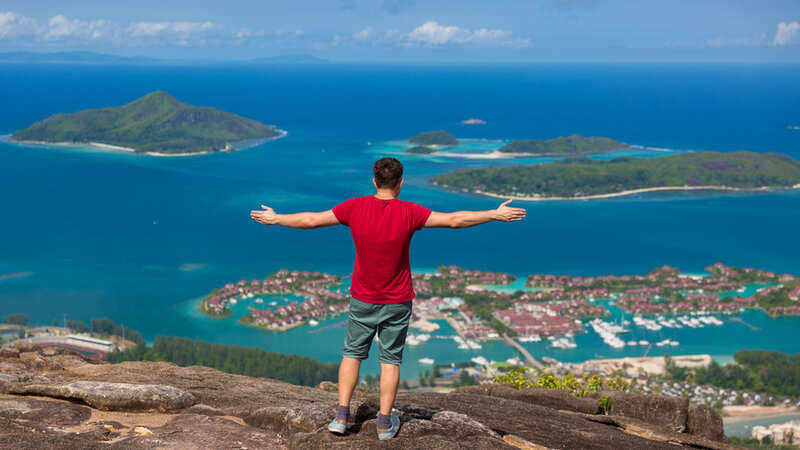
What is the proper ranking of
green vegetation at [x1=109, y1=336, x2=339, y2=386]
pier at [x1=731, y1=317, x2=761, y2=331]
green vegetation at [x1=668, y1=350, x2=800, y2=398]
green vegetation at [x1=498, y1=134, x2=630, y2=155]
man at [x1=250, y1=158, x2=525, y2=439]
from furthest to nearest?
green vegetation at [x1=498, y1=134, x2=630, y2=155] → pier at [x1=731, y1=317, x2=761, y2=331] → green vegetation at [x1=668, y1=350, x2=800, y2=398] → green vegetation at [x1=109, y1=336, x2=339, y2=386] → man at [x1=250, y1=158, x2=525, y2=439]

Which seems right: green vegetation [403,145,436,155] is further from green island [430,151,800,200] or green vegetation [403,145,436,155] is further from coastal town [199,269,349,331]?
coastal town [199,269,349,331]

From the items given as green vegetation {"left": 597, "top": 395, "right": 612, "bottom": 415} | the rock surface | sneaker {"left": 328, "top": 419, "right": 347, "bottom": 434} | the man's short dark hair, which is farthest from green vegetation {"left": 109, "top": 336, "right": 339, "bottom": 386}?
the man's short dark hair

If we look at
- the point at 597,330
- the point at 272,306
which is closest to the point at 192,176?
the point at 272,306

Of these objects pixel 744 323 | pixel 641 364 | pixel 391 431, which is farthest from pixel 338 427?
pixel 744 323

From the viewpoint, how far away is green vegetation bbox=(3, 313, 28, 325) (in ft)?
147

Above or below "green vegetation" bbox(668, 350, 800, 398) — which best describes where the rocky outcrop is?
above

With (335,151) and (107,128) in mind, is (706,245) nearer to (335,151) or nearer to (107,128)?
(335,151)

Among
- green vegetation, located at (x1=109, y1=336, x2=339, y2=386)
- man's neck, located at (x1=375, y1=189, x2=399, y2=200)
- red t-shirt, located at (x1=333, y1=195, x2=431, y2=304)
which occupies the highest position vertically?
man's neck, located at (x1=375, y1=189, x2=399, y2=200)

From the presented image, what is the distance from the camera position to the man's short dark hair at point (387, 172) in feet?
17.5

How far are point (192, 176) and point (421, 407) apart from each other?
102716 millimetres

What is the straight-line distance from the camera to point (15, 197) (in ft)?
294

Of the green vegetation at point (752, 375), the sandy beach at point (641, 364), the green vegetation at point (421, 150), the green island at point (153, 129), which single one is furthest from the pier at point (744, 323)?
the green island at point (153, 129)

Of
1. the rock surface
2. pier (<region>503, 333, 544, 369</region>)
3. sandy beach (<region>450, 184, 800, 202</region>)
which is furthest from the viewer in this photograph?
sandy beach (<region>450, 184, 800, 202</region>)

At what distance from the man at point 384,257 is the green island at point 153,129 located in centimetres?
12626
